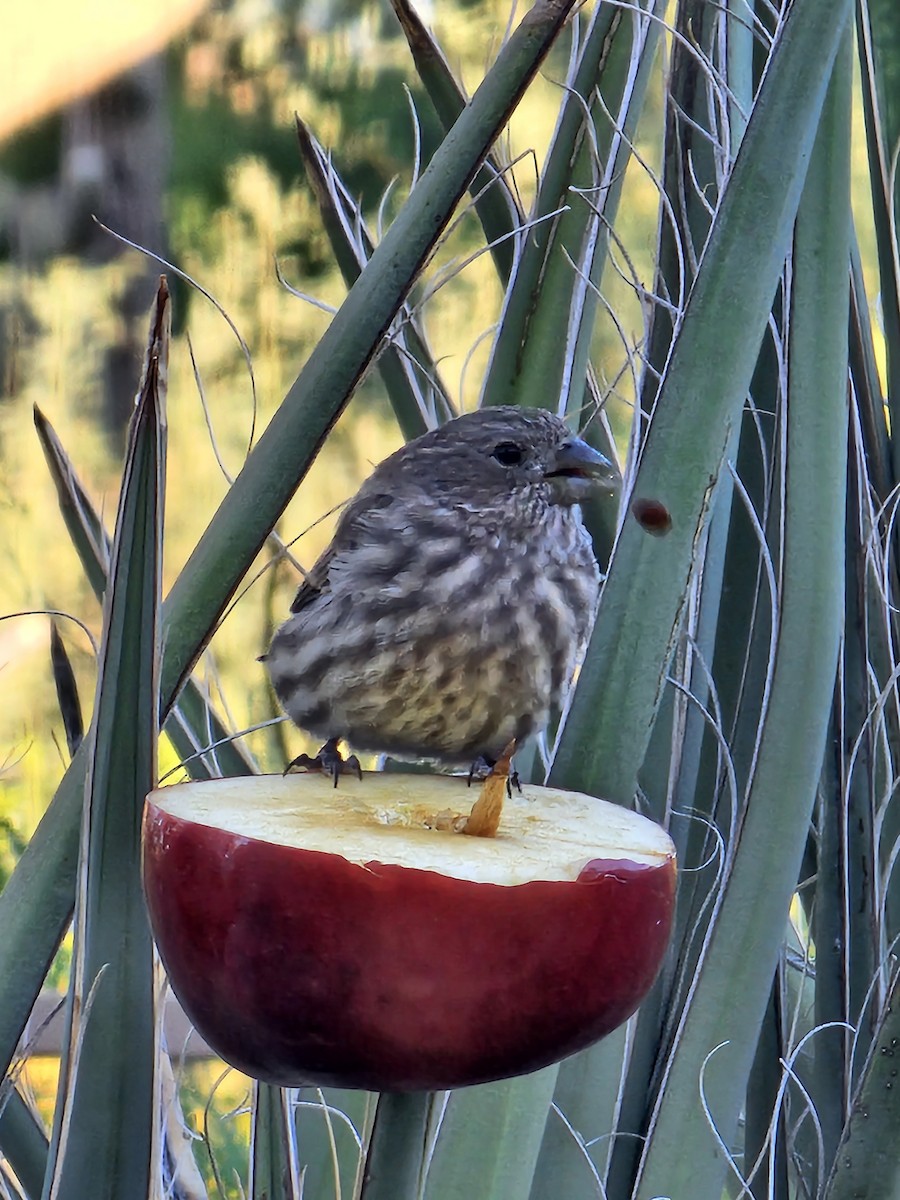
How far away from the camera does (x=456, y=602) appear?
0.82m

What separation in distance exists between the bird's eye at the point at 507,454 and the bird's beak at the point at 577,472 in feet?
0.07

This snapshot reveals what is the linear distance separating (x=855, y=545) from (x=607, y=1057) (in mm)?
343

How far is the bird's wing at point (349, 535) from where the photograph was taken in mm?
915

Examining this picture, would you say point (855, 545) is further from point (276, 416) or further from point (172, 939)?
point (172, 939)

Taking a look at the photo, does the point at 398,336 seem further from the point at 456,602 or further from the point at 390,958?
the point at 390,958

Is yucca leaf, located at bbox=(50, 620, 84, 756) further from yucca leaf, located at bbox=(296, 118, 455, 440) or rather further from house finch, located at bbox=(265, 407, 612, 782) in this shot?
yucca leaf, located at bbox=(296, 118, 455, 440)

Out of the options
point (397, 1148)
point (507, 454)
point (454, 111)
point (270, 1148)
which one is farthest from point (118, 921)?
point (454, 111)

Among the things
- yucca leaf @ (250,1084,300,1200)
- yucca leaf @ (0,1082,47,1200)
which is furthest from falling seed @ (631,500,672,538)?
yucca leaf @ (0,1082,47,1200)

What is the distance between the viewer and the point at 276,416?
0.56 m

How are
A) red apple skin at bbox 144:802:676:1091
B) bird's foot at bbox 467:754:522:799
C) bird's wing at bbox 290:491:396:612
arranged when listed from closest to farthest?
red apple skin at bbox 144:802:676:1091 → bird's foot at bbox 467:754:522:799 → bird's wing at bbox 290:491:396:612

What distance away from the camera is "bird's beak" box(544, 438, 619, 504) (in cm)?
85

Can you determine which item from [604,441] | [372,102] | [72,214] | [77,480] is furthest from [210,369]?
[77,480]

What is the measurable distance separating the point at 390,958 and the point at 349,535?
0.54m

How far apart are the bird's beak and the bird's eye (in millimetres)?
22
